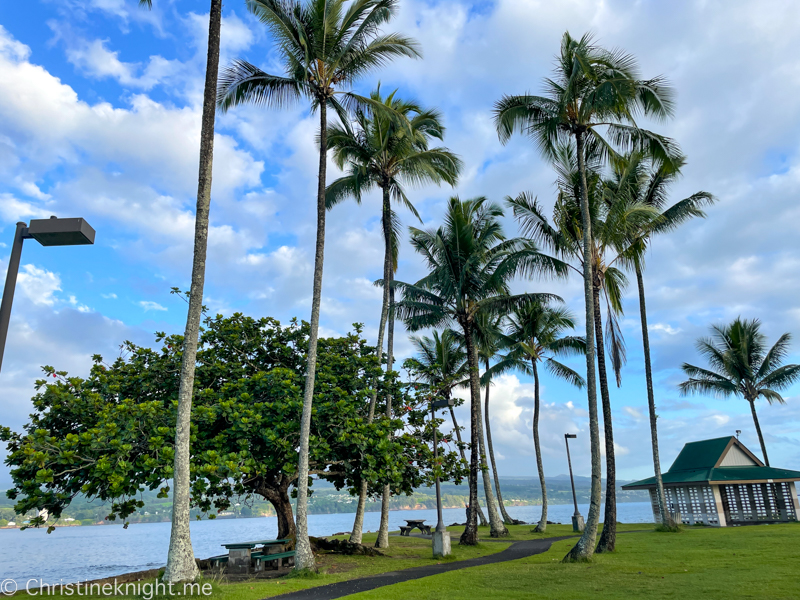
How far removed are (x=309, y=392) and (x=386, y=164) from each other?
10670 millimetres

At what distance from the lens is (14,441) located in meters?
13.2

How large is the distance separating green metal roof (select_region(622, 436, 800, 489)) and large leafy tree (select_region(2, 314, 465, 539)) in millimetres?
18569

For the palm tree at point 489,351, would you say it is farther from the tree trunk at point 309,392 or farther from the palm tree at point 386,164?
the tree trunk at point 309,392

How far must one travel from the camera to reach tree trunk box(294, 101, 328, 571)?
42.2 ft

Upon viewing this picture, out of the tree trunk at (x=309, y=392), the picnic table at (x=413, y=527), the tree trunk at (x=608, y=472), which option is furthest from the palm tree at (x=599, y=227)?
the picnic table at (x=413, y=527)

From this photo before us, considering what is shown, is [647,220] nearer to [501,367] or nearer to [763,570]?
[763,570]

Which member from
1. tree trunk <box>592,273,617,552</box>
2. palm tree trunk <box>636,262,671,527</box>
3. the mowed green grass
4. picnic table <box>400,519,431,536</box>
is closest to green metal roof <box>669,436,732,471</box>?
palm tree trunk <box>636,262,671,527</box>

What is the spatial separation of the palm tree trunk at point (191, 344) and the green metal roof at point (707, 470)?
27.3m

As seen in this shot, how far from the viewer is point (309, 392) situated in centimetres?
1348

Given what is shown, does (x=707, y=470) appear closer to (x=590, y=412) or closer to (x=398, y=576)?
→ (x=590, y=412)

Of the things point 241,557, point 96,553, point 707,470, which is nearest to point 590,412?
point 241,557

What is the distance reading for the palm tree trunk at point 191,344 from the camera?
31.9 feet

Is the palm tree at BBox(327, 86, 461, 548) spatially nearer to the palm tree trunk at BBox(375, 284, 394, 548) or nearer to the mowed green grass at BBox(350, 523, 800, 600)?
the palm tree trunk at BBox(375, 284, 394, 548)

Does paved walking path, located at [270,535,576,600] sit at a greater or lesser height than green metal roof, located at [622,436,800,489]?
lesser
